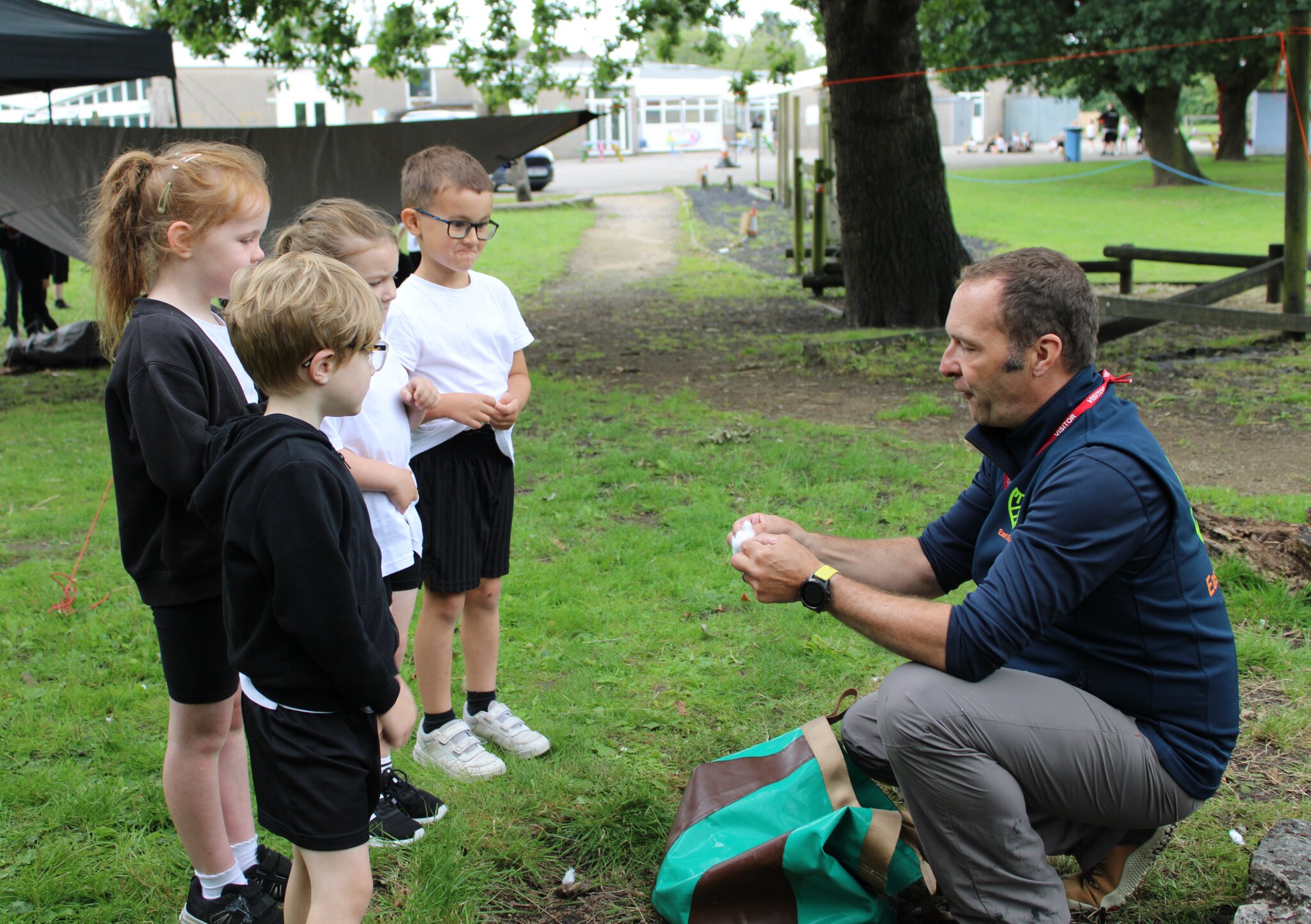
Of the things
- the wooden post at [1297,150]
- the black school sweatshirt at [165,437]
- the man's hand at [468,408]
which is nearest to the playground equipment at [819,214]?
the wooden post at [1297,150]

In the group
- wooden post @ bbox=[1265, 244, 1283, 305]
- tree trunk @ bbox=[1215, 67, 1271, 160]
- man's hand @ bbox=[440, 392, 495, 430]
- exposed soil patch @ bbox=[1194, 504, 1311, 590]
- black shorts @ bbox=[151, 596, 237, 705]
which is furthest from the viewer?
tree trunk @ bbox=[1215, 67, 1271, 160]

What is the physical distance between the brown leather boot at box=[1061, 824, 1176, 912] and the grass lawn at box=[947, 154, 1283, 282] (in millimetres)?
11688

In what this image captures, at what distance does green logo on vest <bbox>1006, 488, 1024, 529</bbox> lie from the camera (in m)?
2.25

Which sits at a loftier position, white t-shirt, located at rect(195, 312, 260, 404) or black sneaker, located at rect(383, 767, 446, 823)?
white t-shirt, located at rect(195, 312, 260, 404)

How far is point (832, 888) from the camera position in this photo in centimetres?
221

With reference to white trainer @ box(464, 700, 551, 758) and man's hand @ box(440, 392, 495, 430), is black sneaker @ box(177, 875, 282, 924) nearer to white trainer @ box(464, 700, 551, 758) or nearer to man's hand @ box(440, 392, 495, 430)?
white trainer @ box(464, 700, 551, 758)

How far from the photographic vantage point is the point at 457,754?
2961mm

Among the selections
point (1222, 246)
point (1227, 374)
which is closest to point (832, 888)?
point (1227, 374)

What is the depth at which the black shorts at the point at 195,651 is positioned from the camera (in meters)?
2.13

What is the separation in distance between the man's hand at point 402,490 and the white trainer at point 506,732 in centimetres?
89

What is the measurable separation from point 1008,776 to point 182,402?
1.71 metres

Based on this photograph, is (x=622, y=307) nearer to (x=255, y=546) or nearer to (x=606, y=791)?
(x=606, y=791)

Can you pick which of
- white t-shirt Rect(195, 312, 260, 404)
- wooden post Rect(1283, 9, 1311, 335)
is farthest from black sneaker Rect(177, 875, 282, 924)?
wooden post Rect(1283, 9, 1311, 335)

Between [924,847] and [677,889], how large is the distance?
52 cm
